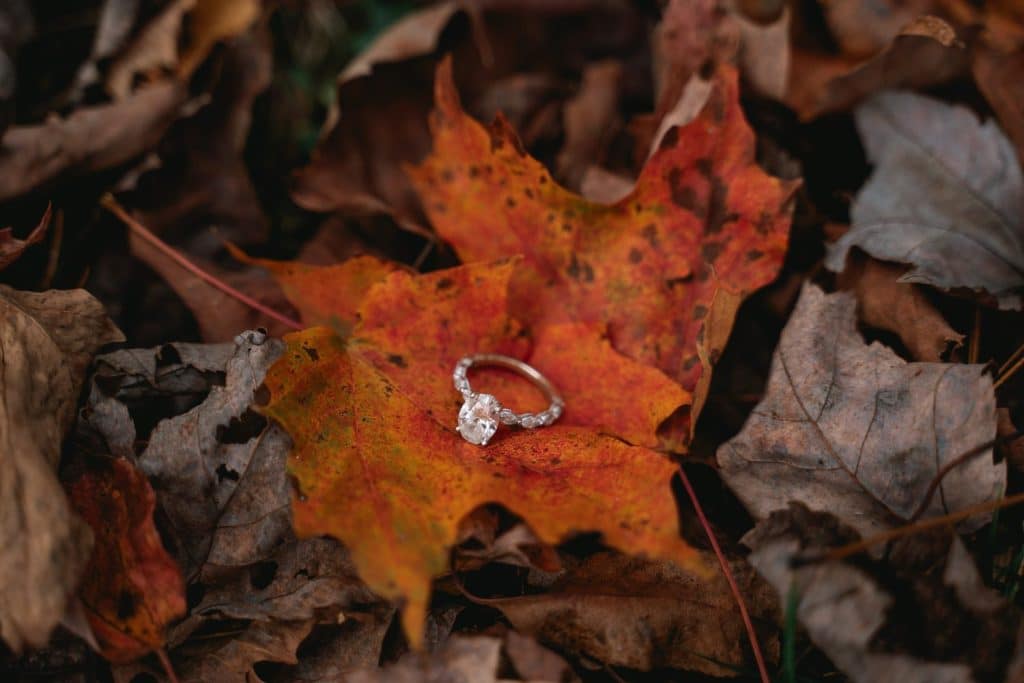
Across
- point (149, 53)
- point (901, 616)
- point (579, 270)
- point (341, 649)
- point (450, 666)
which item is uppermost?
point (149, 53)

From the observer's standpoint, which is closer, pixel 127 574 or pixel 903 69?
pixel 127 574

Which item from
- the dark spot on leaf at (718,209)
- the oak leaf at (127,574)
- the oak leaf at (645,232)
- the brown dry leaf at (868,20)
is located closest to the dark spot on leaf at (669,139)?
the oak leaf at (645,232)

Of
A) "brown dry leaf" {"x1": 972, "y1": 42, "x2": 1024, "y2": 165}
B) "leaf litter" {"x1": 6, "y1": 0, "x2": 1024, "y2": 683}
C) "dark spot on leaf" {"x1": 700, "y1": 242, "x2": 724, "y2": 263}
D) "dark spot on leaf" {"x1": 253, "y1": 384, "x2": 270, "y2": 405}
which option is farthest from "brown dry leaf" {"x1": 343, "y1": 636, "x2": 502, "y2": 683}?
"brown dry leaf" {"x1": 972, "y1": 42, "x2": 1024, "y2": 165}

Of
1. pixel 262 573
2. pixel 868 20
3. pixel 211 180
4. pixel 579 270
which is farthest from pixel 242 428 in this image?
pixel 868 20

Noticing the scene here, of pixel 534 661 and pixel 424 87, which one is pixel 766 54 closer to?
pixel 424 87

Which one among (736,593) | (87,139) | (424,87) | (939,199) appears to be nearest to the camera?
(736,593)

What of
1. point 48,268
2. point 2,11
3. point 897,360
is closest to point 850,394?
point 897,360

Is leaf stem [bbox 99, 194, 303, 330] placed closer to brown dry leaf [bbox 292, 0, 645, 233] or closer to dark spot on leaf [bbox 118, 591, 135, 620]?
brown dry leaf [bbox 292, 0, 645, 233]
